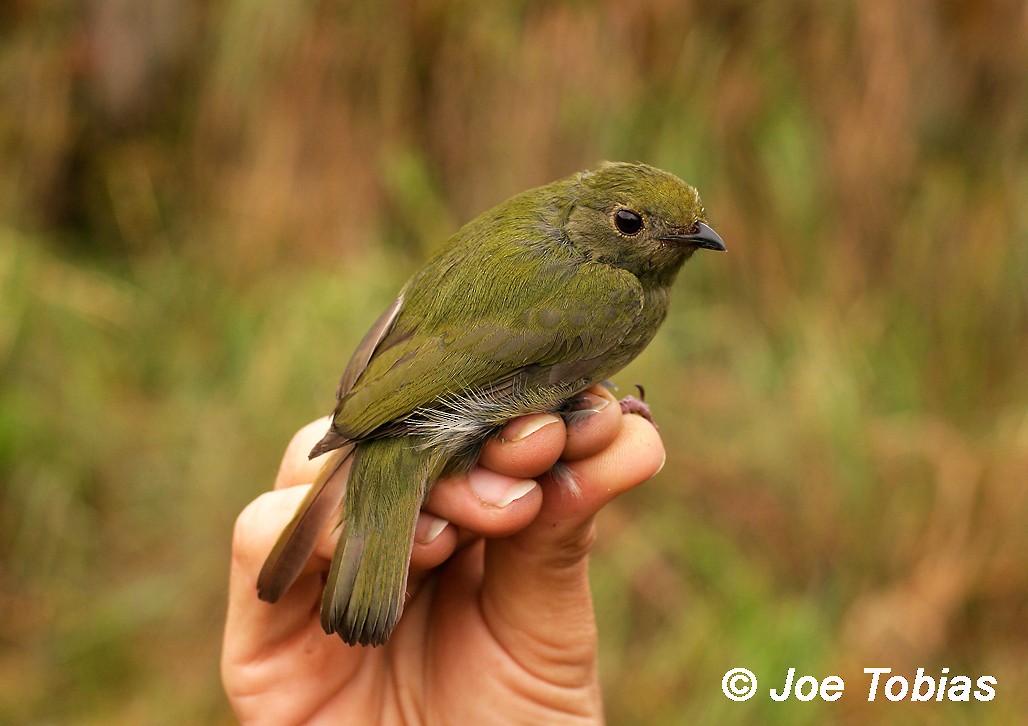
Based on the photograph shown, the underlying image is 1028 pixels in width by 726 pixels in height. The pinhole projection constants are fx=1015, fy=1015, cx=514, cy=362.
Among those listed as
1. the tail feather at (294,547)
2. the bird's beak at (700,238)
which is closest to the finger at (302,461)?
the tail feather at (294,547)

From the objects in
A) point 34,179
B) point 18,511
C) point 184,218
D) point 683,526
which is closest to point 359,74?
point 184,218

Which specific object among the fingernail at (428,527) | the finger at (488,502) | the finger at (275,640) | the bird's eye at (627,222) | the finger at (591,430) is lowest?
the finger at (275,640)

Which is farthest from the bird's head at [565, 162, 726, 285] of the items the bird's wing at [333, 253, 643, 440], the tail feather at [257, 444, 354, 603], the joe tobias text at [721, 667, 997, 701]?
the joe tobias text at [721, 667, 997, 701]

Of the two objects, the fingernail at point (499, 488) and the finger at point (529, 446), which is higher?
the finger at point (529, 446)

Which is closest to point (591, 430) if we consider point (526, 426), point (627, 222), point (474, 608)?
point (526, 426)

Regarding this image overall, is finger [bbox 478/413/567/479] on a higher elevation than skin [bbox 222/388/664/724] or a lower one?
higher

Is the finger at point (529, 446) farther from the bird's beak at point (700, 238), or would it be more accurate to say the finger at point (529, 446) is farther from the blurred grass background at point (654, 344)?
the blurred grass background at point (654, 344)

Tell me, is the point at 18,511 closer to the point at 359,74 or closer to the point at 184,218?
the point at 184,218

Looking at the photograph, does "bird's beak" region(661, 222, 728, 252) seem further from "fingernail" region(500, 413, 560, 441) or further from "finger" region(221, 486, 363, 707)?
"finger" region(221, 486, 363, 707)
